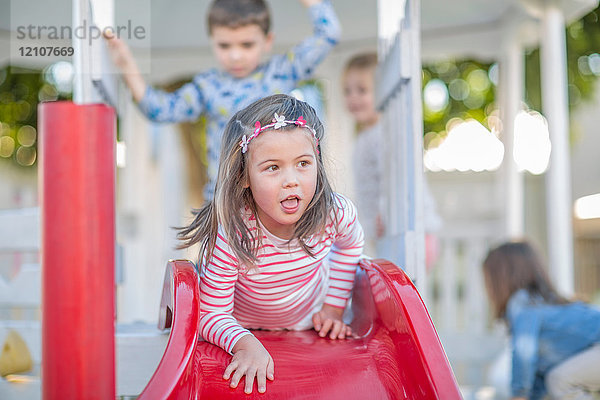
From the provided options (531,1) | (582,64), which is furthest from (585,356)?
(582,64)

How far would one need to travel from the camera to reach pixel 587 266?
7961mm

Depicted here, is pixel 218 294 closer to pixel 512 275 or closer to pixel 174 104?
pixel 174 104

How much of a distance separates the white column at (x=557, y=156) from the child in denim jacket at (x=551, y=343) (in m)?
0.29

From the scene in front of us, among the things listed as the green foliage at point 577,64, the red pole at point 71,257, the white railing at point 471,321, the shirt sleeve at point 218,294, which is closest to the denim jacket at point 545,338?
the white railing at point 471,321

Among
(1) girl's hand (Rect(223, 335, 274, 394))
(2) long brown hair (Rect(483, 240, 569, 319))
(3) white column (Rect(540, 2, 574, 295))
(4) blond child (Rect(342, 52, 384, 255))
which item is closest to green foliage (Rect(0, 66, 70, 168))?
(4) blond child (Rect(342, 52, 384, 255))

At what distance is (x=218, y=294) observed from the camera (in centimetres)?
168

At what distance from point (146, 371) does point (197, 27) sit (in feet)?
7.87

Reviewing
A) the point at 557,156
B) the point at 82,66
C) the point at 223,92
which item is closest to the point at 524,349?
the point at 557,156

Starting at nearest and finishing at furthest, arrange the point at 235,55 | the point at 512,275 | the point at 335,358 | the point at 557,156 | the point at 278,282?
the point at 335,358 < the point at 278,282 < the point at 235,55 < the point at 512,275 < the point at 557,156

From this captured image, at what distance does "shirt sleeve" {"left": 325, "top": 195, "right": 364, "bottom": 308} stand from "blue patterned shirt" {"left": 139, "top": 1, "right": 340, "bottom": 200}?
2.95 feet

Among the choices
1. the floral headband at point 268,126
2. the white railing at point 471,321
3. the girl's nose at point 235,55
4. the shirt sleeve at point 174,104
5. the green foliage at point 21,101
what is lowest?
the white railing at point 471,321

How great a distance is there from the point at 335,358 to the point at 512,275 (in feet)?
6.26

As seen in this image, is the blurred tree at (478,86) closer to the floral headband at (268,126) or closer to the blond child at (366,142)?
the blond child at (366,142)

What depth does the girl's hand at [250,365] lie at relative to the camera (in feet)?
4.83
